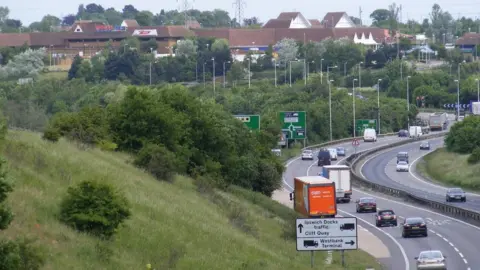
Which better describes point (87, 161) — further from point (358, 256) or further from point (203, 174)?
point (203, 174)

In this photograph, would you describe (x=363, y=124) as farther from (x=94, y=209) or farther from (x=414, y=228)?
(x=94, y=209)

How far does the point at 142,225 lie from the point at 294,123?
67136mm

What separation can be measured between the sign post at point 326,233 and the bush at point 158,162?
12589mm

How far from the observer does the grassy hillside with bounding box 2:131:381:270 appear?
26.0m

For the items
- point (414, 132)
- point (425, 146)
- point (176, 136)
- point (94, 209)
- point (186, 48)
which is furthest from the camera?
point (186, 48)

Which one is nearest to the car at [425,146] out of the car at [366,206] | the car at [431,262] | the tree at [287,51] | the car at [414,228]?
the car at [366,206]

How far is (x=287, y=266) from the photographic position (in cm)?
3288

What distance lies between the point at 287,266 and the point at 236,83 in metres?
133

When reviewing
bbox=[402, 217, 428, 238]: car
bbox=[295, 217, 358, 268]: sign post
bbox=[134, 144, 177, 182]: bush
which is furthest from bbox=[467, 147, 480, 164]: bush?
bbox=[295, 217, 358, 268]: sign post

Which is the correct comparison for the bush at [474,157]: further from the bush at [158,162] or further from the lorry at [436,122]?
the bush at [158,162]

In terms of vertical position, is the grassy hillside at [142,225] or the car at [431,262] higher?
the grassy hillside at [142,225]

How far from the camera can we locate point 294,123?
319 ft

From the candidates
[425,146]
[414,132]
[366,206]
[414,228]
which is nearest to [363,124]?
[414,132]

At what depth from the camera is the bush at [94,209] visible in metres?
27.3
